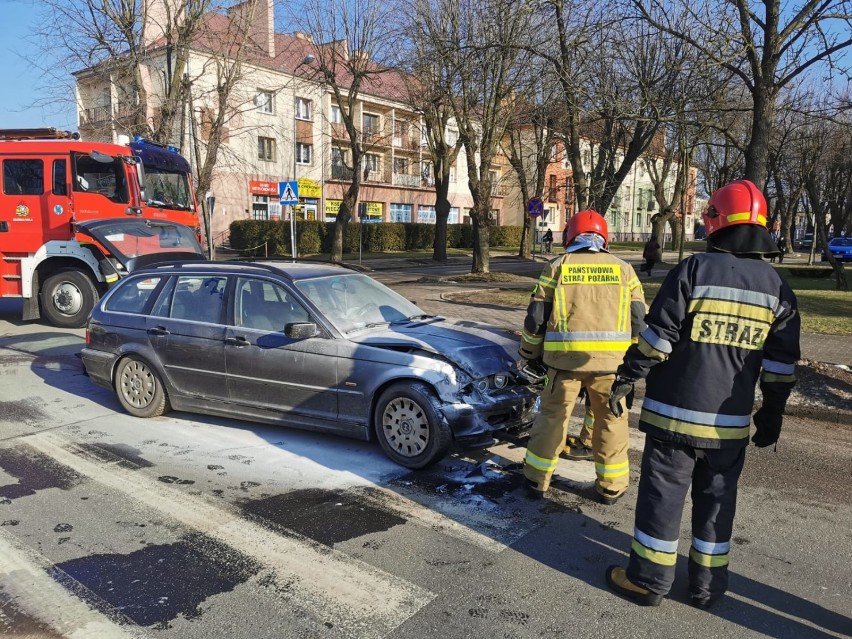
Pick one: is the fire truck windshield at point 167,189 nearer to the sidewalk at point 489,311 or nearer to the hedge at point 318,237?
the sidewalk at point 489,311

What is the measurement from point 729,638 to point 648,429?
0.95m

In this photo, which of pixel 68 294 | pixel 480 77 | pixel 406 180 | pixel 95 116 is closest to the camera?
pixel 68 294

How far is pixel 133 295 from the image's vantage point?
6.39 meters

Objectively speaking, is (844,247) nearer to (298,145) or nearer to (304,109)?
(298,145)

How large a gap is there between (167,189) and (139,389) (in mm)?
7855

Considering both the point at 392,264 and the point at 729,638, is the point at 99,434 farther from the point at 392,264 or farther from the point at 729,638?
the point at 392,264

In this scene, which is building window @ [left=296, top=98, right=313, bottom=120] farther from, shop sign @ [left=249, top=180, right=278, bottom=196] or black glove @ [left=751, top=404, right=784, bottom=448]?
black glove @ [left=751, top=404, right=784, bottom=448]

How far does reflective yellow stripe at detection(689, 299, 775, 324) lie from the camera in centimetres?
295

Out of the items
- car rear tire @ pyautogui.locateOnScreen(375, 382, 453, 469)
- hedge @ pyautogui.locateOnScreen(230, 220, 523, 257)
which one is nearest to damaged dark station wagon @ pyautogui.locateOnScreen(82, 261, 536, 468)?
car rear tire @ pyautogui.locateOnScreen(375, 382, 453, 469)

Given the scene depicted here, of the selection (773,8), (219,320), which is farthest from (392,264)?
(219,320)

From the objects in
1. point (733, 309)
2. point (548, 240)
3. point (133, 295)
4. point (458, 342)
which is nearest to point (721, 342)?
point (733, 309)

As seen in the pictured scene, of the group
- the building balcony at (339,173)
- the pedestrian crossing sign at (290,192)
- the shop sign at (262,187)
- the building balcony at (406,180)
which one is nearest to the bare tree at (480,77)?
the pedestrian crossing sign at (290,192)

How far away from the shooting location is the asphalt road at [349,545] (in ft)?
9.67

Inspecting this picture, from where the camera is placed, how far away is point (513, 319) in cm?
1220
